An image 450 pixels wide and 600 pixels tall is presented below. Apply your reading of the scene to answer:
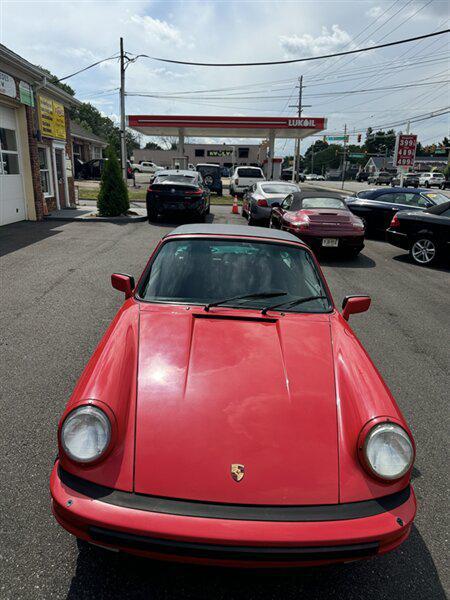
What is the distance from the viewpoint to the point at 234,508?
1755mm

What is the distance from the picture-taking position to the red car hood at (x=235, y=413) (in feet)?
5.98

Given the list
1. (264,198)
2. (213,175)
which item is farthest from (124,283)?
(213,175)

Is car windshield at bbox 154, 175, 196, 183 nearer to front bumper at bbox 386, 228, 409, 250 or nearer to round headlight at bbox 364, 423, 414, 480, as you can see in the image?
front bumper at bbox 386, 228, 409, 250

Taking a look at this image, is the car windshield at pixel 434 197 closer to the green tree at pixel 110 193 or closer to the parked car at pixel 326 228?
the parked car at pixel 326 228

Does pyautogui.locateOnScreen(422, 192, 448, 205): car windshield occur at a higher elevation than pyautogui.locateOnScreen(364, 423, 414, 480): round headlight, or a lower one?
higher

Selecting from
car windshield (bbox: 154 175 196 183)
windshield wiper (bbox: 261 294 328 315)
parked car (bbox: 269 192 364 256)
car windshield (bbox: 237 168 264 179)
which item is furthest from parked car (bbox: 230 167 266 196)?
windshield wiper (bbox: 261 294 328 315)

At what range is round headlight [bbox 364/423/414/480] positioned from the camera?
1.92 m

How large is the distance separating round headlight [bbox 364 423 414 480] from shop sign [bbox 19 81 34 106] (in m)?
14.0

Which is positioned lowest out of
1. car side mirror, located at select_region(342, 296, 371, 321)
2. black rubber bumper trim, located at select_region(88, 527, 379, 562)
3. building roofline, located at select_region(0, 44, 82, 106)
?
black rubber bumper trim, located at select_region(88, 527, 379, 562)

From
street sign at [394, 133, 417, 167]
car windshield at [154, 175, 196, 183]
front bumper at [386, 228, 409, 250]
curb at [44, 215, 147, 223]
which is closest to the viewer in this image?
front bumper at [386, 228, 409, 250]

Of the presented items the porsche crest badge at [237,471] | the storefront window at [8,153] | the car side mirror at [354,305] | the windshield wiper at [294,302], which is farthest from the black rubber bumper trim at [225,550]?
the storefront window at [8,153]

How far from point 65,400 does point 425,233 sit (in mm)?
8603

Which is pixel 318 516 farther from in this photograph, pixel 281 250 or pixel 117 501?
pixel 281 250

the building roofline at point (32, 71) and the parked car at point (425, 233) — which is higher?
the building roofline at point (32, 71)
